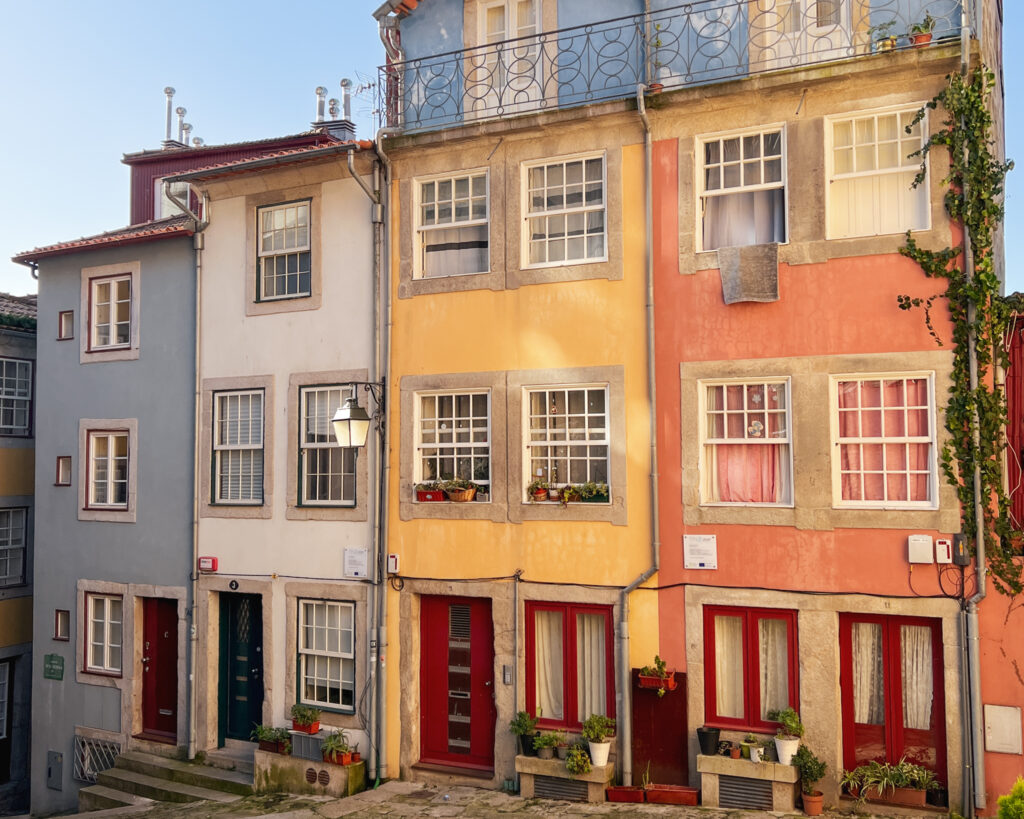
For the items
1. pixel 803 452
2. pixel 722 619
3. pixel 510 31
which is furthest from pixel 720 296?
pixel 510 31

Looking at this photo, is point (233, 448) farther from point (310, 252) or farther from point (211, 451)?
point (310, 252)

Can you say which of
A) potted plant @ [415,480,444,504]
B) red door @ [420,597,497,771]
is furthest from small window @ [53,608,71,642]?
potted plant @ [415,480,444,504]

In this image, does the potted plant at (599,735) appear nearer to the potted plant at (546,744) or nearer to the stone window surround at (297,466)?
the potted plant at (546,744)

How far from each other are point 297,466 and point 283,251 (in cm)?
313

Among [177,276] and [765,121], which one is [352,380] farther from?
[765,121]

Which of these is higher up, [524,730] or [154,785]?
[524,730]

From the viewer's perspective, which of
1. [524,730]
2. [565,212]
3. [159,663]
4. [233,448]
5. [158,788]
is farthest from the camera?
[159,663]

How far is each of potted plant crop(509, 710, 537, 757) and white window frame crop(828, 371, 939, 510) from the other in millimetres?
4400

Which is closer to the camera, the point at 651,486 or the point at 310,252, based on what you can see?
the point at 651,486

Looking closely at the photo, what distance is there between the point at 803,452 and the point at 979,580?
2.16 meters

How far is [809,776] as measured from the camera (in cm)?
989

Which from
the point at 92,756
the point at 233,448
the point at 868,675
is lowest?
the point at 92,756

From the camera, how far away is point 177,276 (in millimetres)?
14500

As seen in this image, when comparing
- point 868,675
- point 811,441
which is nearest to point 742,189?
point 811,441
